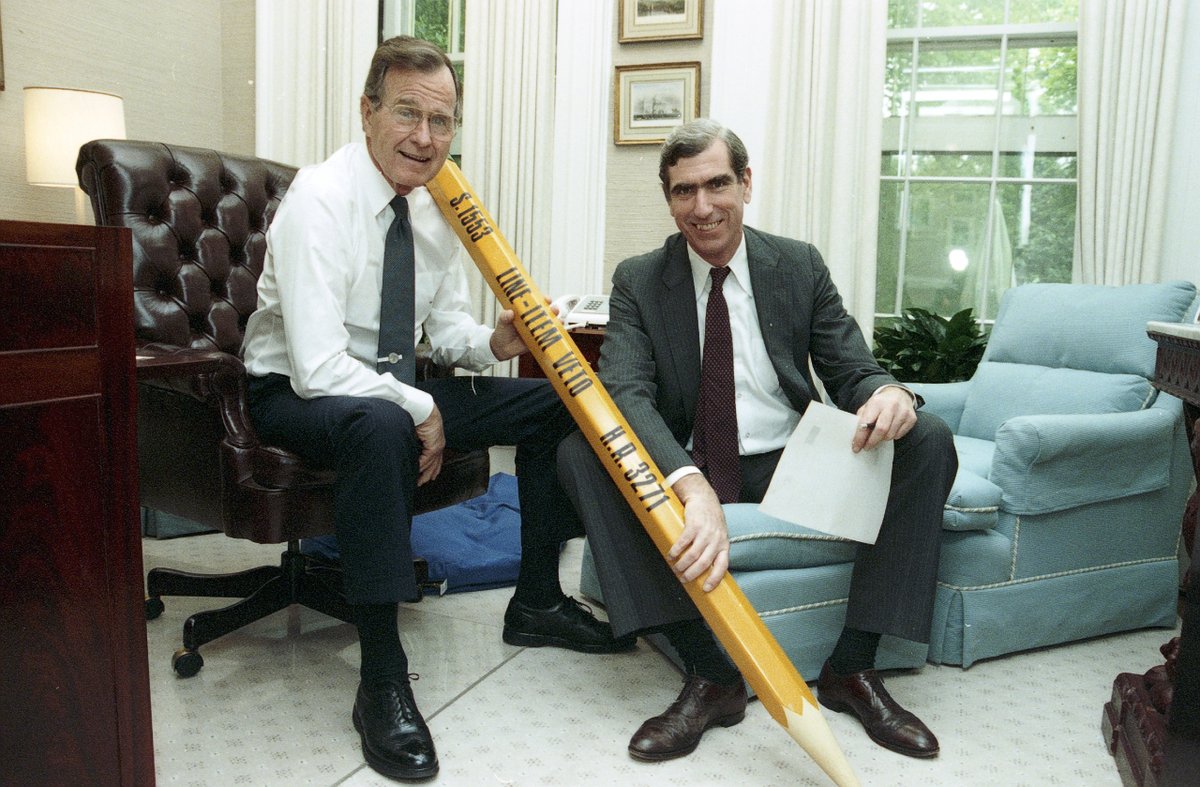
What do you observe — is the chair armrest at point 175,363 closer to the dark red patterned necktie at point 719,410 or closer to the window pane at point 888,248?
the dark red patterned necktie at point 719,410

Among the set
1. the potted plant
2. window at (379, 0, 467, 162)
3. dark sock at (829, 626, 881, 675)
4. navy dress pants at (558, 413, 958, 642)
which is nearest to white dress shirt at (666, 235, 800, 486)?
navy dress pants at (558, 413, 958, 642)

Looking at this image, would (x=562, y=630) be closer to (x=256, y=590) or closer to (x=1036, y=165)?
(x=256, y=590)

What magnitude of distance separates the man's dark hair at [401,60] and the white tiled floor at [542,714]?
4.01 ft

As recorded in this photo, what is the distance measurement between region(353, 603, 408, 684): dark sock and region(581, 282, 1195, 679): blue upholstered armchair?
67 cm

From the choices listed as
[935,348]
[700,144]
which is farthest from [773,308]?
[935,348]

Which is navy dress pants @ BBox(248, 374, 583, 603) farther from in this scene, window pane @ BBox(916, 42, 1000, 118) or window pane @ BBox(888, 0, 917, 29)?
window pane @ BBox(888, 0, 917, 29)

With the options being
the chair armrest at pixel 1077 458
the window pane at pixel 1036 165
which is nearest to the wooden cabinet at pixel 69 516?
the chair armrest at pixel 1077 458

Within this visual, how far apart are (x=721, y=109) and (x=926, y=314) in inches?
41.2

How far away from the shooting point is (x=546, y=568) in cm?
214

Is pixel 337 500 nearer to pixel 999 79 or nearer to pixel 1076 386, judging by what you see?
pixel 1076 386

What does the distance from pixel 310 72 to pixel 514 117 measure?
3.15 ft

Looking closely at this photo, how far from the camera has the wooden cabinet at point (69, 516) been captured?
42.2 inches

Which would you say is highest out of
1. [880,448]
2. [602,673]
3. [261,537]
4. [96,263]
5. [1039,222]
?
[1039,222]

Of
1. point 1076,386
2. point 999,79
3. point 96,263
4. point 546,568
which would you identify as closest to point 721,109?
point 999,79
